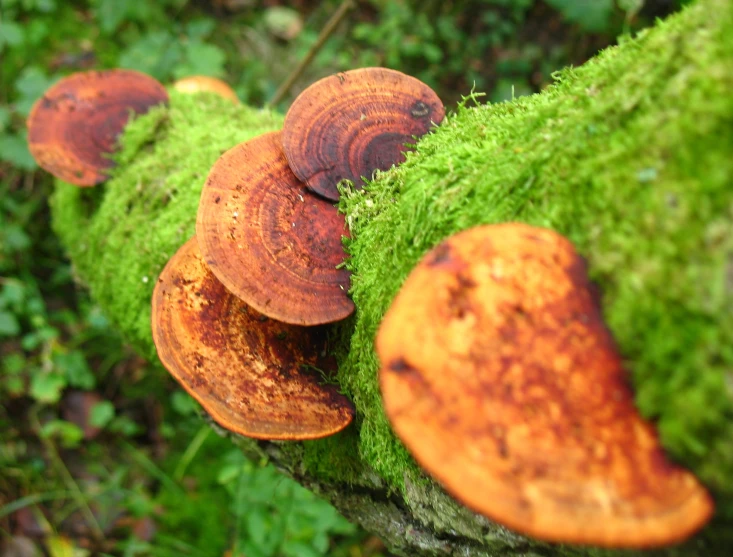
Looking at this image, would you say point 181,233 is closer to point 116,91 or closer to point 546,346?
point 116,91

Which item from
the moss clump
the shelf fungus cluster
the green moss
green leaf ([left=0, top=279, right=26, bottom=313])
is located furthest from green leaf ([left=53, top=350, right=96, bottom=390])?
the green moss

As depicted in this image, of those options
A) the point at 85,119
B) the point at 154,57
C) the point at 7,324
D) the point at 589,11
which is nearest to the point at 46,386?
the point at 7,324

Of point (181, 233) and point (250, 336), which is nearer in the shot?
point (250, 336)

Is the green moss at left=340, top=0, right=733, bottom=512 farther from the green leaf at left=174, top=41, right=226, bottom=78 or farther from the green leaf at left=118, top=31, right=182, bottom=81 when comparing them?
the green leaf at left=118, top=31, right=182, bottom=81

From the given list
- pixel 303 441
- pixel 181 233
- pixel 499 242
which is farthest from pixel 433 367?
pixel 181 233

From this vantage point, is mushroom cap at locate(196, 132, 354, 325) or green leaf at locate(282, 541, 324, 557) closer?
mushroom cap at locate(196, 132, 354, 325)

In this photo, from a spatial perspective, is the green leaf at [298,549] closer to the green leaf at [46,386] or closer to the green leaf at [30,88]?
the green leaf at [46,386]

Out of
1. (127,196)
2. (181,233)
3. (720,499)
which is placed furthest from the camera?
(127,196)
